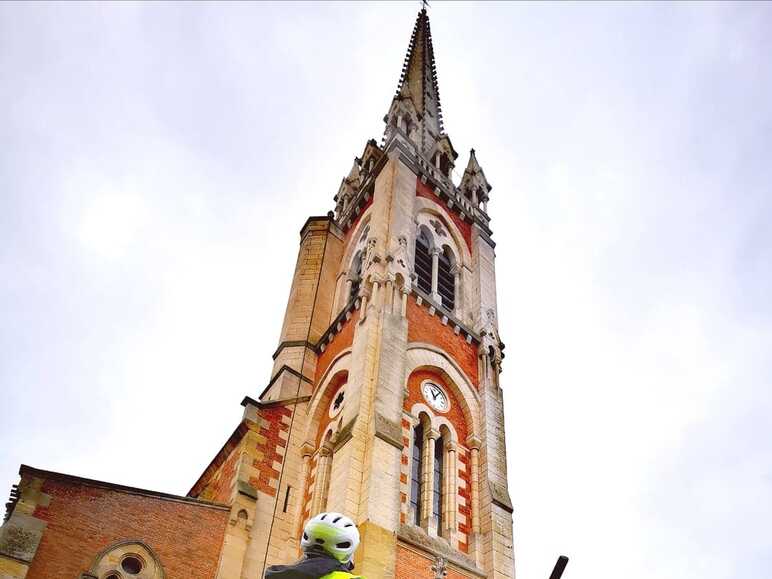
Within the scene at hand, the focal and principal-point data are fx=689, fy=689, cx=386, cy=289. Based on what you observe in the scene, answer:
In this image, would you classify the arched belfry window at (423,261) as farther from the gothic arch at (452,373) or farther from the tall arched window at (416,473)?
the tall arched window at (416,473)

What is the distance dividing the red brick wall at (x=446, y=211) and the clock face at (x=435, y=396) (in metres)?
6.86

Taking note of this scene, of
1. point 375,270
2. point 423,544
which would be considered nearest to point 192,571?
point 423,544

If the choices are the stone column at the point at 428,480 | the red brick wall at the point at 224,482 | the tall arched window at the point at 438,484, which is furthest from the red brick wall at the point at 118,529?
the tall arched window at the point at 438,484

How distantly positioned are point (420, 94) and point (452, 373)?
734 inches

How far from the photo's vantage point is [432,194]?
22656 mm

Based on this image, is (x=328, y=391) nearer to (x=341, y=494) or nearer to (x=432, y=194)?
(x=341, y=494)

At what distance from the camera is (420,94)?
3244 cm

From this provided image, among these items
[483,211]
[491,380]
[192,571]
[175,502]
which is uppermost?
[483,211]

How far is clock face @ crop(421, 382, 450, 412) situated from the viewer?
16.7 metres

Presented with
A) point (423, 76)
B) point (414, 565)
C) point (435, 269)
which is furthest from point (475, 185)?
point (414, 565)

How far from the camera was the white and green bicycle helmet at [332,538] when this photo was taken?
406 cm

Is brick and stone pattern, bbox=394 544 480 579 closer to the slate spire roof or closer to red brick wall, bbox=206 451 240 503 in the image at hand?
red brick wall, bbox=206 451 240 503

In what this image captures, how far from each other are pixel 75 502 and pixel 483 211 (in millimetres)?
16719

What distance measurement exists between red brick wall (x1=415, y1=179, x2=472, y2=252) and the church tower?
6cm
